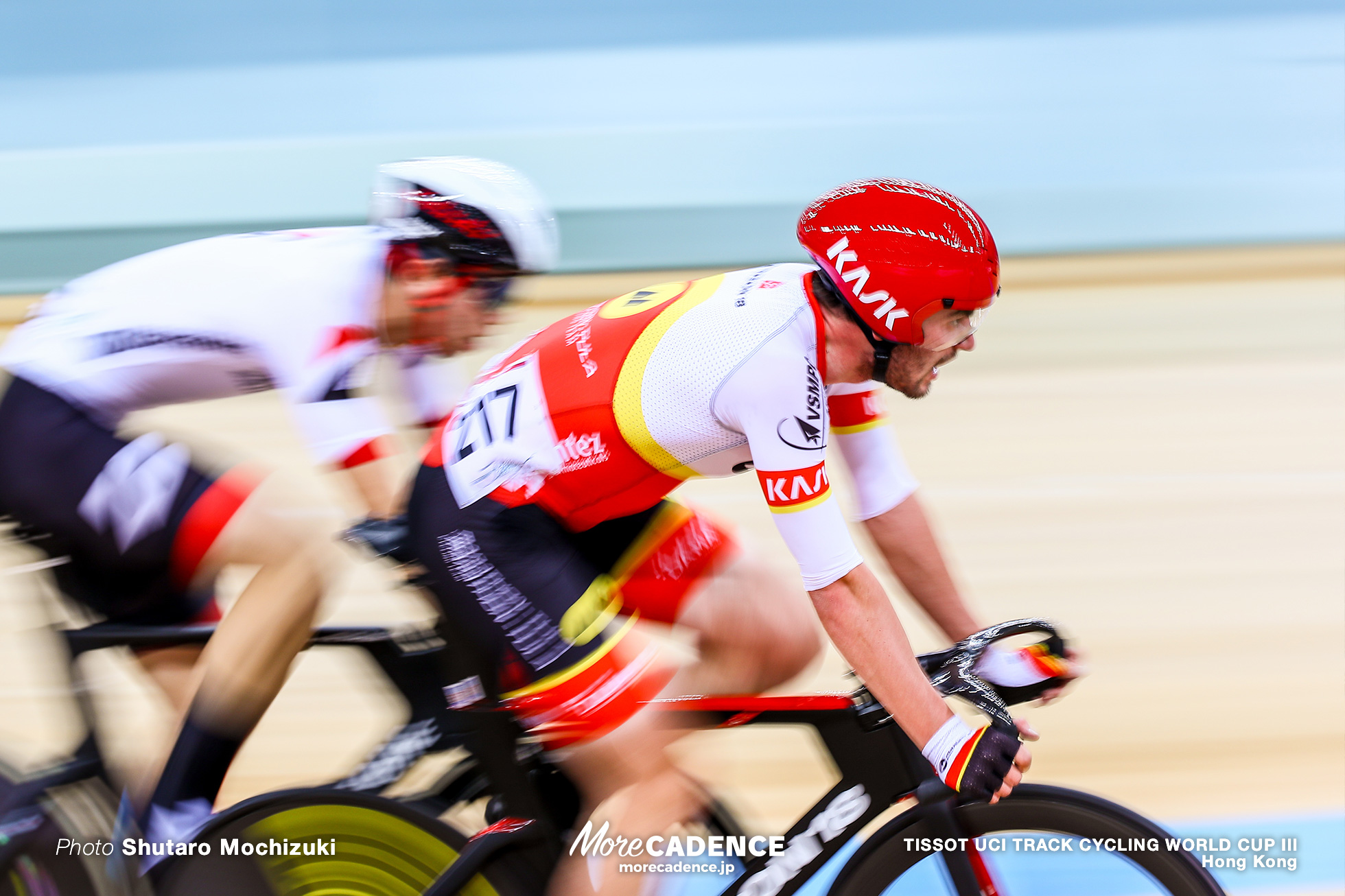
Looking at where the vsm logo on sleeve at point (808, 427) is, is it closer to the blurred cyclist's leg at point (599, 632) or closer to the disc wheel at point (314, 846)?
the blurred cyclist's leg at point (599, 632)

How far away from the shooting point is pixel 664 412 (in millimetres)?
1690

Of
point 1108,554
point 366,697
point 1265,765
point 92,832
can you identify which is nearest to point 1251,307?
point 1108,554

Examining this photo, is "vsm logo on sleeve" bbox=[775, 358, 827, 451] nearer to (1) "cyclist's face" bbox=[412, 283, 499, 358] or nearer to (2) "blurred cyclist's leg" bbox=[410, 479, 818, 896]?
(2) "blurred cyclist's leg" bbox=[410, 479, 818, 896]

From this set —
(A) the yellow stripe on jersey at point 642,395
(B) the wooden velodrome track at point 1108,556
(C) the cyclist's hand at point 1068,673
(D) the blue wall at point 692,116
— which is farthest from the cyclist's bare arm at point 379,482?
(D) the blue wall at point 692,116

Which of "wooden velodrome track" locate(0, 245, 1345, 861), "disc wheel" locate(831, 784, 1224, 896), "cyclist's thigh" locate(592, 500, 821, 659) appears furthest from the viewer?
"wooden velodrome track" locate(0, 245, 1345, 861)

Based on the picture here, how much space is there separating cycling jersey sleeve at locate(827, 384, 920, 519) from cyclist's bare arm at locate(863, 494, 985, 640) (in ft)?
0.06

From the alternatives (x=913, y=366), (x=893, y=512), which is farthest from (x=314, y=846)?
(x=913, y=366)

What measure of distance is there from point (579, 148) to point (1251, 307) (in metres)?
4.97

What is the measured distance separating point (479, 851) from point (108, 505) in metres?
0.75

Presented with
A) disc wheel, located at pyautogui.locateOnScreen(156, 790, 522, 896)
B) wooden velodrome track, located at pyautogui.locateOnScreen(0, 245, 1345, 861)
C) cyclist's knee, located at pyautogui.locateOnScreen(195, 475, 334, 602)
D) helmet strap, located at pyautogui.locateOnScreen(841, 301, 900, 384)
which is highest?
helmet strap, located at pyautogui.locateOnScreen(841, 301, 900, 384)

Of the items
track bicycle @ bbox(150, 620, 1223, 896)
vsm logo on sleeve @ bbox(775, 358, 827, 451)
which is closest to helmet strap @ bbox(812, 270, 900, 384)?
vsm logo on sleeve @ bbox(775, 358, 827, 451)

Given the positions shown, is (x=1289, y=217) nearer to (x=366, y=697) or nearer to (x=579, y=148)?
(x=579, y=148)

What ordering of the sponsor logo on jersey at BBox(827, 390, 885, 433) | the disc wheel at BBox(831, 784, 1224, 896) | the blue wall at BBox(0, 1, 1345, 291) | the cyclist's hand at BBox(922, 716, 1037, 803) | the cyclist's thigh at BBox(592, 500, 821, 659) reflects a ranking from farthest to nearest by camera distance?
the blue wall at BBox(0, 1, 1345, 291) → the sponsor logo on jersey at BBox(827, 390, 885, 433) → the cyclist's thigh at BBox(592, 500, 821, 659) → the disc wheel at BBox(831, 784, 1224, 896) → the cyclist's hand at BBox(922, 716, 1037, 803)

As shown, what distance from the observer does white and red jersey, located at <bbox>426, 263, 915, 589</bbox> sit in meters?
1.61
